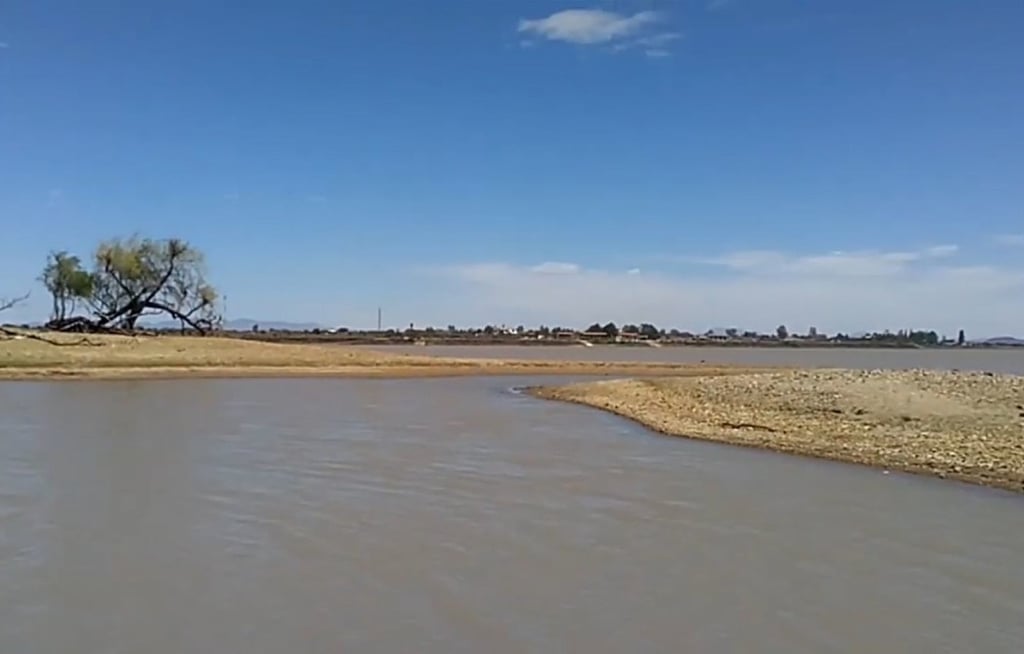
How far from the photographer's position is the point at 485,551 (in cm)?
912

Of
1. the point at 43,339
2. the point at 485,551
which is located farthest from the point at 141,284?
the point at 485,551

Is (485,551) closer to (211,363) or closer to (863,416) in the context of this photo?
(863,416)

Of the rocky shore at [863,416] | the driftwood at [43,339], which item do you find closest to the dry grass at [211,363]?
the driftwood at [43,339]

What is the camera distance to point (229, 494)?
11945 millimetres

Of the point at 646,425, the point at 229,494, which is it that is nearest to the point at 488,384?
the point at 646,425

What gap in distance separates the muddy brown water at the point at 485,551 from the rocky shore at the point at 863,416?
1.23m

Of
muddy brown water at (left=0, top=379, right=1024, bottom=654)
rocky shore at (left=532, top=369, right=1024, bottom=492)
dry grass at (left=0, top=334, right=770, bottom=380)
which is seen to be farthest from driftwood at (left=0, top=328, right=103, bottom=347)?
muddy brown water at (left=0, top=379, right=1024, bottom=654)

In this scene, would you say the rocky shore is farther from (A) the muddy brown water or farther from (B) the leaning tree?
(B) the leaning tree

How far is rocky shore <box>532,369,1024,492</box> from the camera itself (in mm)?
15734

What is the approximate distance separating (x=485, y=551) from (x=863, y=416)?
1501cm

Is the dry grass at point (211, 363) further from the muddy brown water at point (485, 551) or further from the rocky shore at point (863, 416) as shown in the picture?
the muddy brown water at point (485, 551)

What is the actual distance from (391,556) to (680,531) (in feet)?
10.8

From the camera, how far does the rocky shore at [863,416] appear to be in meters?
15.7

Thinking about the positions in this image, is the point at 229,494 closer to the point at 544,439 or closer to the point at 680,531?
the point at 680,531
